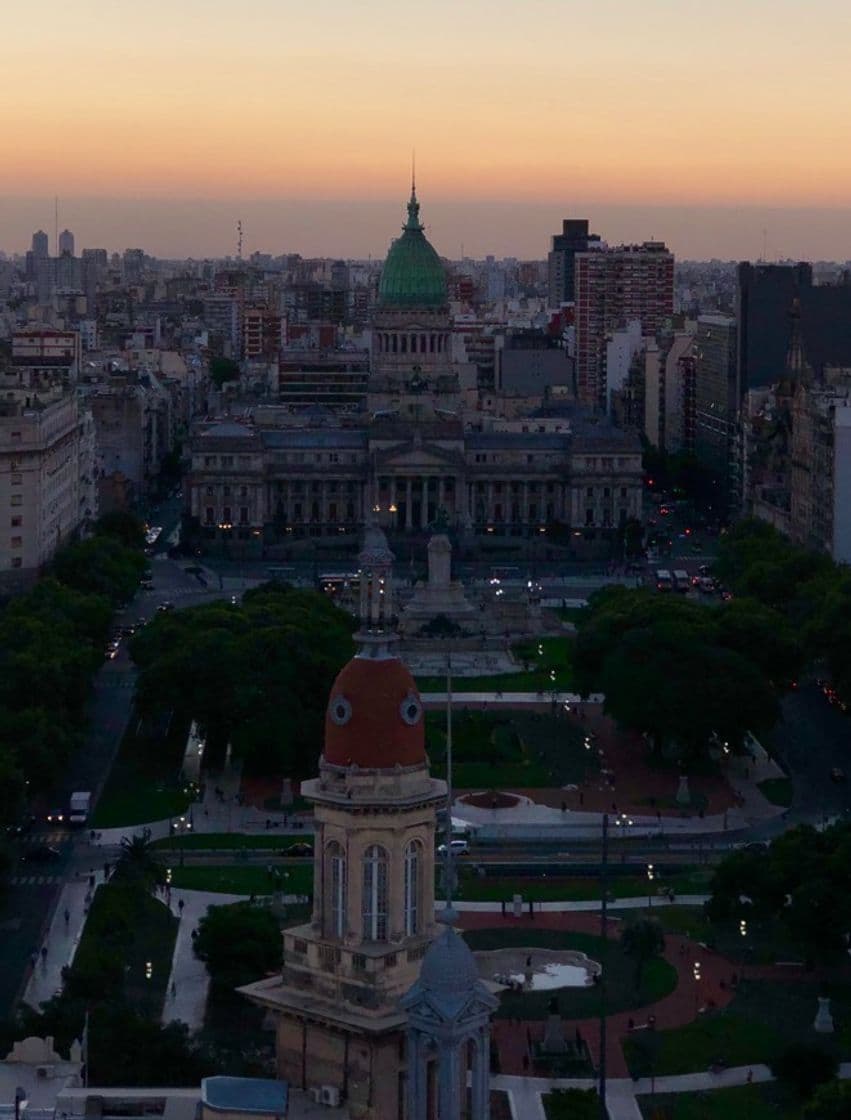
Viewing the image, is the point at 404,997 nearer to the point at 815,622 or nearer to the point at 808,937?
the point at 808,937

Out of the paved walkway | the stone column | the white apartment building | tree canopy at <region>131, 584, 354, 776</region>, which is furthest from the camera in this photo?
the white apartment building

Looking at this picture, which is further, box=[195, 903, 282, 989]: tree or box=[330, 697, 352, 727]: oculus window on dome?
box=[195, 903, 282, 989]: tree

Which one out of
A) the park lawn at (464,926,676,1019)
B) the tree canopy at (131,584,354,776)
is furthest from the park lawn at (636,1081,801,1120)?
the tree canopy at (131,584,354,776)

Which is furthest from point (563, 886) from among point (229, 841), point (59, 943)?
point (59, 943)

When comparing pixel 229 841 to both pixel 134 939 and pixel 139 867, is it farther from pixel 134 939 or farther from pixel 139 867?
pixel 134 939

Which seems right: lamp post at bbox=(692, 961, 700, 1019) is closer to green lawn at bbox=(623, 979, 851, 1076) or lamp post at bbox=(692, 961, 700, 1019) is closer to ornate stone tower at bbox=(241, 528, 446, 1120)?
green lawn at bbox=(623, 979, 851, 1076)
